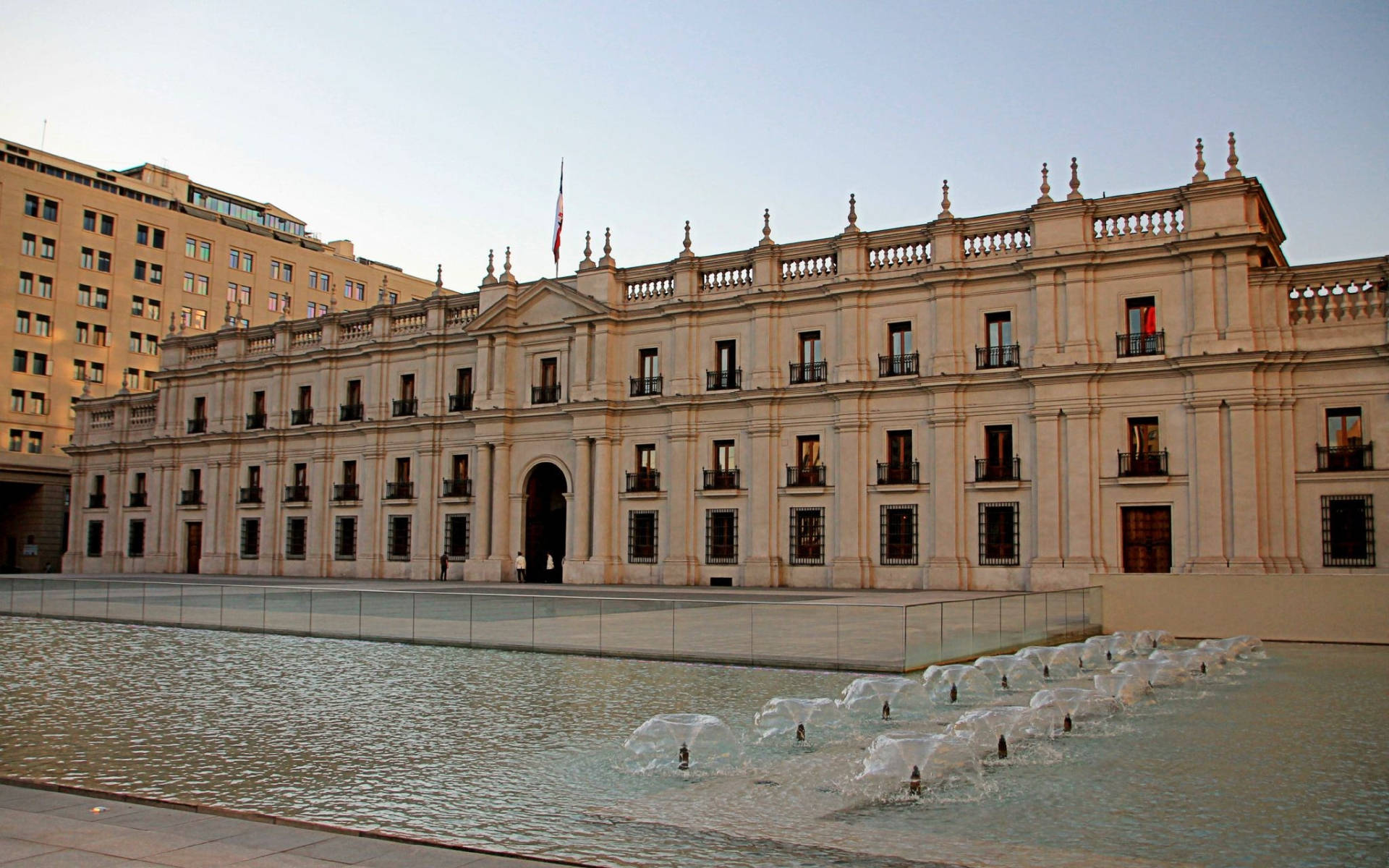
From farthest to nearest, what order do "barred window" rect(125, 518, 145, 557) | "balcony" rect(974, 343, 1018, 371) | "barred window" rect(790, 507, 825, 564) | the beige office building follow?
1. the beige office building
2. "barred window" rect(125, 518, 145, 557)
3. "barred window" rect(790, 507, 825, 564)
4. "balcony" rect(974, 343, 1018, 371)

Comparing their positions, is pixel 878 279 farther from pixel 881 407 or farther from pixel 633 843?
pixel 633 843

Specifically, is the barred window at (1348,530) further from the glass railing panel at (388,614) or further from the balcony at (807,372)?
the glass railing panel at (388,614)

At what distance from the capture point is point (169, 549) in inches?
2331

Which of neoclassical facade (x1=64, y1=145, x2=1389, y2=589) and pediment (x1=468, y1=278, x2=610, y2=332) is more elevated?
pediment (x1=468, y1=278, x2=610, y2=332)

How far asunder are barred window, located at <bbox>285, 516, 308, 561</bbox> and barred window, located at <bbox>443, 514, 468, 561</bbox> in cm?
960

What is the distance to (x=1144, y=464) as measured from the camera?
35.1 m

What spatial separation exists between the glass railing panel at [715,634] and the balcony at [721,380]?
80.3ft

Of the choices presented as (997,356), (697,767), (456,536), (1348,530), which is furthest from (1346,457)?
(456,536)

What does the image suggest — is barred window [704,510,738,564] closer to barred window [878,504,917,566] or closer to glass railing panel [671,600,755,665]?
barred window [878,504,917,566]

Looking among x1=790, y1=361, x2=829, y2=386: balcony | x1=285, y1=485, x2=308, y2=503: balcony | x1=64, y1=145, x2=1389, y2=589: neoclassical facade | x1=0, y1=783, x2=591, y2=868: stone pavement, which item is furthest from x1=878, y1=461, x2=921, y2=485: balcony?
x1=0, y1=783, x2=591, y2=868: stone pavement

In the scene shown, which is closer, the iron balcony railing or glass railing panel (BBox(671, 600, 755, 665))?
glass railing panel (BBox(671, 600, 755, 665))

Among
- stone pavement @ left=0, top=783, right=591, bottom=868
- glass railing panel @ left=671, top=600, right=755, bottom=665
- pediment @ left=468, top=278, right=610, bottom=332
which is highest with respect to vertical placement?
pediment @ left=468, top=278, right=610, bottom=332

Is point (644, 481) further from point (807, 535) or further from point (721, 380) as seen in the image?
point (807, 535)

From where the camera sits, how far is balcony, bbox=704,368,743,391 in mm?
43031
